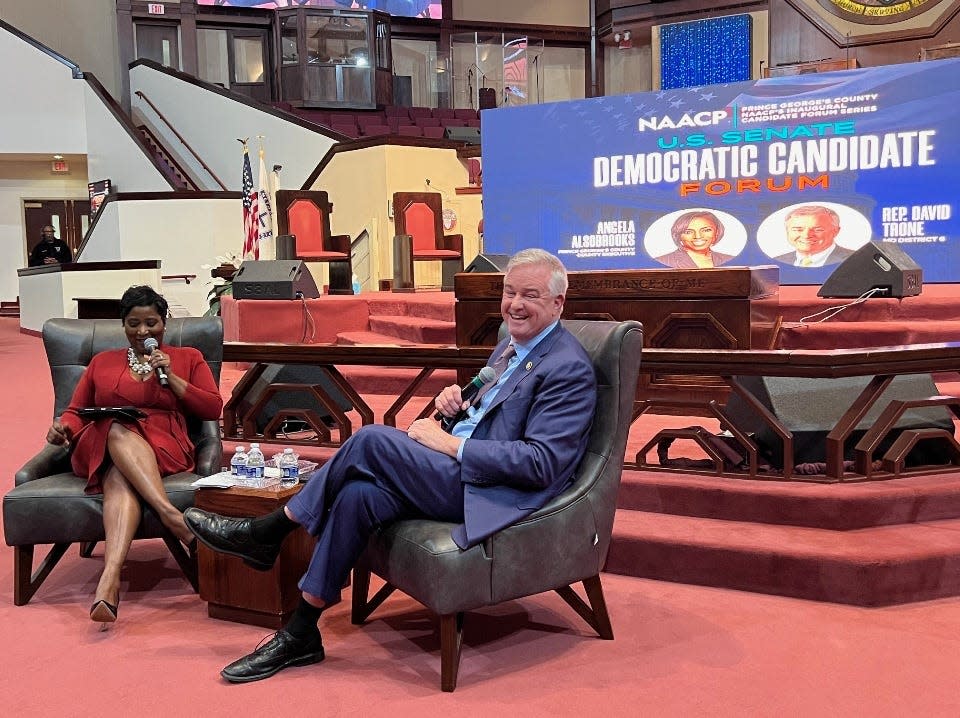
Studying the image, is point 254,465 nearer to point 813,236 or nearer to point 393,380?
point 393,380

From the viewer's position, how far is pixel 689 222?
7.22 m

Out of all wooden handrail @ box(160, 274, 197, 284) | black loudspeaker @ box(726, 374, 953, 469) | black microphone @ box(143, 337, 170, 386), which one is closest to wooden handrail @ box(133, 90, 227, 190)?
wooden handrail @ box(160, 274, 197, 284)

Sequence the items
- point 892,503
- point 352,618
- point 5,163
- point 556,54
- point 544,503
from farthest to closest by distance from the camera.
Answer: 1. point 556,54
2. point 5,163
3. point 892,503
4. point 352,618
5. point 544,503

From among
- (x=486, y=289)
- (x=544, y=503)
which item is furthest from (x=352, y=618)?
(x=486, y=289)

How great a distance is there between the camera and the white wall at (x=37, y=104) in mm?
14688

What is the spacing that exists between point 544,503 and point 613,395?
357 mm

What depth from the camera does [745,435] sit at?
136 inches

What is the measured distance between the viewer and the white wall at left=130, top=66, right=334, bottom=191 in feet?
43.3

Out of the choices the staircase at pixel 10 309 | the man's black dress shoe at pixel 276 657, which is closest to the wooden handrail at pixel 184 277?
the staircase at pixel 10 309

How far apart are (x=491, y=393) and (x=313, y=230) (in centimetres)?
746

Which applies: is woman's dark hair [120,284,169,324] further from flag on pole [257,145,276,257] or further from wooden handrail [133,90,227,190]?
wooden handrail [133,90,227,190]

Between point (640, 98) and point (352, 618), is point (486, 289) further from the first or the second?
point (640, 98)

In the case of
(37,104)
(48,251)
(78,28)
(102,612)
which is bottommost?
(102,612)

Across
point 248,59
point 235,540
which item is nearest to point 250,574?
point 235,540
